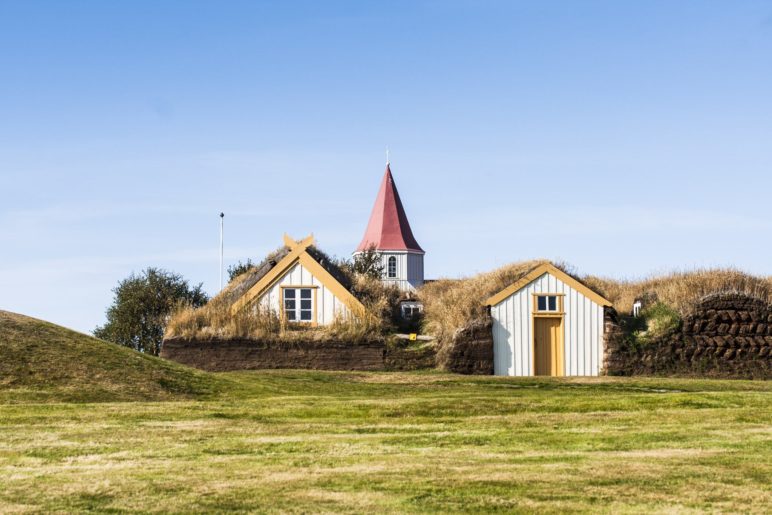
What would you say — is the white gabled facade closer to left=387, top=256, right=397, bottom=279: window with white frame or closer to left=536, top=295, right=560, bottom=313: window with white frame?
left=536, top=295, right=560, bottom=313: window with white frame

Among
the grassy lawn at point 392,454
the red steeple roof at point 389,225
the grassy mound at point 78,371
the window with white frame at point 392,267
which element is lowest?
the grassy lawn at point 392,454

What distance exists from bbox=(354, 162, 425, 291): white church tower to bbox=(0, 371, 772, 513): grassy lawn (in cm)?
6777

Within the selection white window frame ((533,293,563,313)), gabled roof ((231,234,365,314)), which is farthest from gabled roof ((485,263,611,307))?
gabled roof ((231,234,365,314))

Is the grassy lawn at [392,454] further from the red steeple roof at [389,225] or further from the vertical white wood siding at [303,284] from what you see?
the red steeple roof at [389,225]

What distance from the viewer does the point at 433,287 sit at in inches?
1750

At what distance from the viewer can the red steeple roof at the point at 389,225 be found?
3703 inches

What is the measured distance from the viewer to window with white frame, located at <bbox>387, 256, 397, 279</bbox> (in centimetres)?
9438

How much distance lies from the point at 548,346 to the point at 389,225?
56.5m

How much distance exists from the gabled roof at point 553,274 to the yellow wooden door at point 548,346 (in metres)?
1.27

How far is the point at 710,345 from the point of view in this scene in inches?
1518

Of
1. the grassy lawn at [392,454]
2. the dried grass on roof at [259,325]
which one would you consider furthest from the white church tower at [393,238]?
the grassy lawn at [392,454]

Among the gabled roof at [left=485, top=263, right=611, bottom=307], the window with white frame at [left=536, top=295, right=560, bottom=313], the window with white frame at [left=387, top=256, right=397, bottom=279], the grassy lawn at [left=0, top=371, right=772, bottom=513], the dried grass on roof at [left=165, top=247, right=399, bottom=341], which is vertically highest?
the window with white frame at [left=387, top=256, right=397, bottom=279]

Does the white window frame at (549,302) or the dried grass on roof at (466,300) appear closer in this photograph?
the dried grass on roof at (466,300)

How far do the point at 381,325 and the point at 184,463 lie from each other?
84.3 ft
